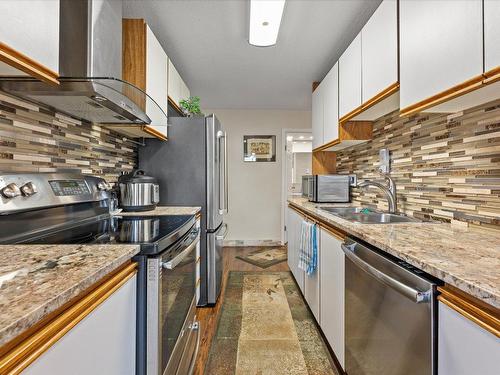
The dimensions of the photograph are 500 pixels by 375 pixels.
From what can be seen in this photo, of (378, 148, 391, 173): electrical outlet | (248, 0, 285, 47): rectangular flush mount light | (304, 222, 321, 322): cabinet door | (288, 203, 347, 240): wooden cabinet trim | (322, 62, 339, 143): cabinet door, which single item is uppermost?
(248, 0, 285, 47): rectangular flush mount light

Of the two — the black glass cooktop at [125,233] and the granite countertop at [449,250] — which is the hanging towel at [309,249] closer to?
the granite countertop at [449,250]

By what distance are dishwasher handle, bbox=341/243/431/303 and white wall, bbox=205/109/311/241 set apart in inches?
130

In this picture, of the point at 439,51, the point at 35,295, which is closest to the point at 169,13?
the point at 439,51

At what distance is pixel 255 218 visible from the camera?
468 centimetres

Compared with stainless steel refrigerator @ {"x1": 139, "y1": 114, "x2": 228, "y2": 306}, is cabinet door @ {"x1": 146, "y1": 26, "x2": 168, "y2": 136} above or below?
above

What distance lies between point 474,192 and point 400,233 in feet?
1.46

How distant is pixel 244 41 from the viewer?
2338mm

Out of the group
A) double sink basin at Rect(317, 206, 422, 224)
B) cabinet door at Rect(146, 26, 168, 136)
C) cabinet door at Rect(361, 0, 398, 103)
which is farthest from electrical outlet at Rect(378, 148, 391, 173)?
cabinet door at Rect(146, 26, 168, 136)

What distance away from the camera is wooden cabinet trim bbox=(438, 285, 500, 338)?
58 centimetres

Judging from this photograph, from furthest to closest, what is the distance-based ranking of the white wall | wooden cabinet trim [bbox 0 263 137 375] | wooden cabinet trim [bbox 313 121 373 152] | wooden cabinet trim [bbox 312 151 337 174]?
the white wall, wooden cabinet trim [bbox 312 151 337 174], wooden cabinet trim [bbox 313 121 373 152], wooden cabinet trim [bbox 0 263 137 375]

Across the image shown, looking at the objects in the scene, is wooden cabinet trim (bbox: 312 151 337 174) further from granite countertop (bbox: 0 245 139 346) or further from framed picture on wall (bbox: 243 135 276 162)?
granite countertop (bbox: 0 245 139 346)

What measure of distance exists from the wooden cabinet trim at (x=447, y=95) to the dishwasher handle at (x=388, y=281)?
72 centimetres

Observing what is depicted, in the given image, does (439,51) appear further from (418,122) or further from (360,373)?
(360,373)

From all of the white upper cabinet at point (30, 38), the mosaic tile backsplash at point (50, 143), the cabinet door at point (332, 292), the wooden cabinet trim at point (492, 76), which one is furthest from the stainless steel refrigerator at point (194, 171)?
the wooden cabinet trim at point (492, 76)
